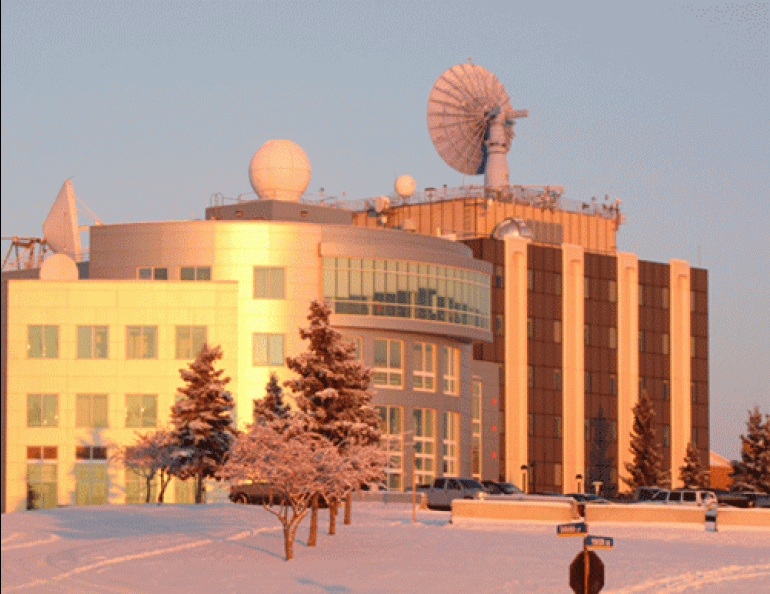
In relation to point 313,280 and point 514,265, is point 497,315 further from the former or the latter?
point 313,280

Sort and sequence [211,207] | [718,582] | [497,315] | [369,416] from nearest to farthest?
[718,582]
[369,416]
[211,207]
[497,315]

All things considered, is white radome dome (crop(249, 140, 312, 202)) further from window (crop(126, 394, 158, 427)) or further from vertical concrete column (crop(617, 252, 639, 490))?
vertical concrete column (crop(617, 252, 639, 490))

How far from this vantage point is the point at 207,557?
46812 mm

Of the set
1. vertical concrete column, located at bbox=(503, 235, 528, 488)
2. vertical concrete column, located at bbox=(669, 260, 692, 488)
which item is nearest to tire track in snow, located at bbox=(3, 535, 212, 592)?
vertical concrete column, located at bbox=(503, 235, 528, 488)

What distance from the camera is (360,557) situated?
45562 mm

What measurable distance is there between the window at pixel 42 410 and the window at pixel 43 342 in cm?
227

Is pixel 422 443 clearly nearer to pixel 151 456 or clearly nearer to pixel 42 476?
pixel 151 456

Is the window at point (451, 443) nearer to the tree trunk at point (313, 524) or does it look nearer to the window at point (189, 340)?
the window at point (189, 340)

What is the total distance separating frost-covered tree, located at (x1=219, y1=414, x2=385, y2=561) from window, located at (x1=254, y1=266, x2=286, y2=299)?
36107 millimetres

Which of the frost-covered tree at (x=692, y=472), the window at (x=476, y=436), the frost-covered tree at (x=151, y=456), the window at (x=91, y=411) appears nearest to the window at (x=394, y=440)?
the window at (x=476, y=436)

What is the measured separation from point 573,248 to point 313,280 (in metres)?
41.9

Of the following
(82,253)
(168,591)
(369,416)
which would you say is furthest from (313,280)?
(168,591)

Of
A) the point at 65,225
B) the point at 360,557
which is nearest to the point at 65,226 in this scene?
the point at 65,225

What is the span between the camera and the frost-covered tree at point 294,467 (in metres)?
46.5
